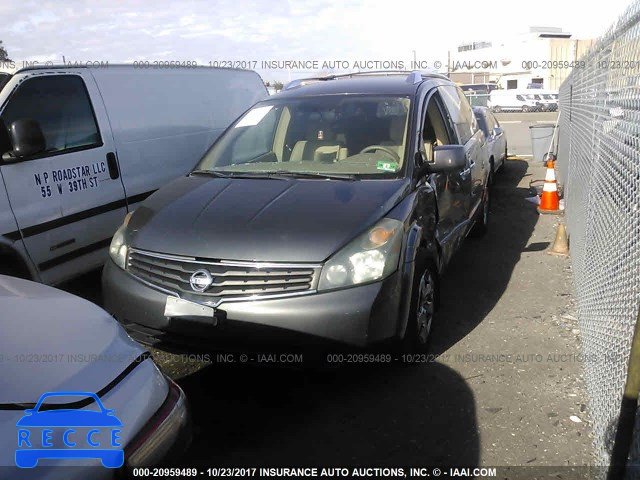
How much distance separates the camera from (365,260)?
10.0 feet

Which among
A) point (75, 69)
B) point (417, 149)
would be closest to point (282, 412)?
point (417, 149)

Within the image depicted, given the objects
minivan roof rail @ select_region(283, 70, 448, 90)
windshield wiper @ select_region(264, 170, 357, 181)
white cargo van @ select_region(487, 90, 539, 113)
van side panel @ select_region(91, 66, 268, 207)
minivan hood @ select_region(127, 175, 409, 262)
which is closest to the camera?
minivan hood @ select_region(127, 175, 409, 262)

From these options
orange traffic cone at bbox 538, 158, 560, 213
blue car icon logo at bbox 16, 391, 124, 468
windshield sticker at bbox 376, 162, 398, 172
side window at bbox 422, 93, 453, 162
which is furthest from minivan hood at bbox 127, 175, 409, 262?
orange traffic cone at bbox 538, 158, 560, 213

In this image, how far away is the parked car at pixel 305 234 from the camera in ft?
9.84

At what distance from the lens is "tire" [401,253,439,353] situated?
3418 millimetres

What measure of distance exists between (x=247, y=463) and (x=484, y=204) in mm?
4711

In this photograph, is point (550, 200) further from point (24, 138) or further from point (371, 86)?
point (24, 138)

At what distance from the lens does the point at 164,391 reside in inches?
81.4

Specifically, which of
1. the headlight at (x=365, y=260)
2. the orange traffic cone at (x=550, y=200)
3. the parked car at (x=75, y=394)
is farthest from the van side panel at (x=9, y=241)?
the orange traffic cone at (x=550, y=200)

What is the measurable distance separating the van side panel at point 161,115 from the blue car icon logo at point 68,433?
3707mm

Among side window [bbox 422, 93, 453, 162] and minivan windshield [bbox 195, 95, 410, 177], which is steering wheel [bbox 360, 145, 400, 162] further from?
side window [bbox 422, 93, 453, 162]

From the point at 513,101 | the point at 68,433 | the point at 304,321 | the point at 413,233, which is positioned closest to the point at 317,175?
the point at 413,233

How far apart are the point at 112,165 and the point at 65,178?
54 centimetres

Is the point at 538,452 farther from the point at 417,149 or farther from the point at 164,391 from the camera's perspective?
the point at 417,149
